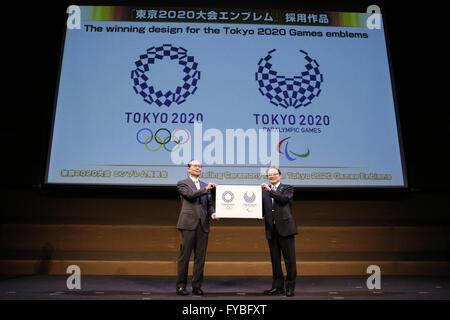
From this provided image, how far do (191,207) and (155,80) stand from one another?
192 cm

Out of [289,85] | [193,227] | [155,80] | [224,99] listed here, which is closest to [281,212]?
[193,227]

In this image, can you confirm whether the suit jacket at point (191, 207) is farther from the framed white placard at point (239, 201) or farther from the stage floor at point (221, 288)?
the stage floor at point (221, 288)

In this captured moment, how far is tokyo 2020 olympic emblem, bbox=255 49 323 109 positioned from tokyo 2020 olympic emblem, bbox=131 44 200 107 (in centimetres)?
82

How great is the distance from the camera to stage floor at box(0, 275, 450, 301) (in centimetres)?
318

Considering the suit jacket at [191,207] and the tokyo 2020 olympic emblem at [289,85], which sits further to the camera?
the tokyo 2020 olympic emblem at [289,85]

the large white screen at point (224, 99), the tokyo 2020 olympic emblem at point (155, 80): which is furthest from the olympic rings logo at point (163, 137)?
the tokyo 2020 olympic emblem at point (155, 80)

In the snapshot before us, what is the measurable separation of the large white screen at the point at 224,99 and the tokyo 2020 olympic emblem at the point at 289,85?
0.01 metres

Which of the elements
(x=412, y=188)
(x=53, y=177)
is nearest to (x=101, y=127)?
(x=53, y=177)

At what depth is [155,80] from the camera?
4.66m

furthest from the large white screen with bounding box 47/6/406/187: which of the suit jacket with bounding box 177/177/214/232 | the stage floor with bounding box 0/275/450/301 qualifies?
the stage floor with bounding box 0/275/450/301

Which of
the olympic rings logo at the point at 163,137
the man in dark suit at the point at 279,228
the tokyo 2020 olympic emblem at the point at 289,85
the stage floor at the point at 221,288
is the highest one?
the tokyo 2020 olympic emblem at the point at 289,85

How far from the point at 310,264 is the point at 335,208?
80 centimetres

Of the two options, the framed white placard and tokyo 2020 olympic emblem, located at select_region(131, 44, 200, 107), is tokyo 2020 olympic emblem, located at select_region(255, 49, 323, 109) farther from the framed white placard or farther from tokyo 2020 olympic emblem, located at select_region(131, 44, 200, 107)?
the framed white placard

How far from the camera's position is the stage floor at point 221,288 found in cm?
318
